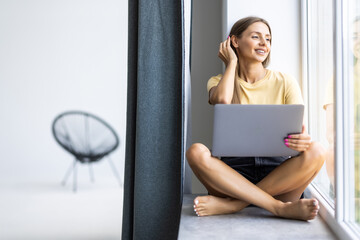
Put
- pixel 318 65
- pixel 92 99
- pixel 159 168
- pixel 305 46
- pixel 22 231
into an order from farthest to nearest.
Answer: pixel 92 99 → pixel 22 231 → pixel 305 46 → pixel 318 65 → pixel 159 168

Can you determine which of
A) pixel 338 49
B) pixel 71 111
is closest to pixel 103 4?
pixel 71 111

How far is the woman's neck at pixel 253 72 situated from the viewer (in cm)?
205

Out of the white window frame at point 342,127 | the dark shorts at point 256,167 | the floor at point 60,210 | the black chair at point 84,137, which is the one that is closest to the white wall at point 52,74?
the black chair at point 84,137

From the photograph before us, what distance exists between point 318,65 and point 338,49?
57cm

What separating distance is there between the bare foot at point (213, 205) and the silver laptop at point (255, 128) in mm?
214

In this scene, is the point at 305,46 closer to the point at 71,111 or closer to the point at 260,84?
the point at 260,84

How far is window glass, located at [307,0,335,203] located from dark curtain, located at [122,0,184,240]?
0.63 meters

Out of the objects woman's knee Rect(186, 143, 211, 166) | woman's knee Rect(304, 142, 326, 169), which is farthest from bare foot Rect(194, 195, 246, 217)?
woman's knee Rect(304, 142, 326, 169)

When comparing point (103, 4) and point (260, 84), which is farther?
point (103, 4)

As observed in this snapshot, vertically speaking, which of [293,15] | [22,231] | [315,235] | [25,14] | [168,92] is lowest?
[22,231]

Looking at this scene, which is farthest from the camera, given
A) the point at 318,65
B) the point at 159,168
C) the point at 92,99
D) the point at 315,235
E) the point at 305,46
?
the point at 92,99

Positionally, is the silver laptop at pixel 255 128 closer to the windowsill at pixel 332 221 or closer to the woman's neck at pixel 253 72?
→ the windowsill at pixel 332 221

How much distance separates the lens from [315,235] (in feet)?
4.70

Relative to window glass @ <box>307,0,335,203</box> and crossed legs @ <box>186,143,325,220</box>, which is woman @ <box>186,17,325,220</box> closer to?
crossed legs @ <box>186,143,325,220</box>
